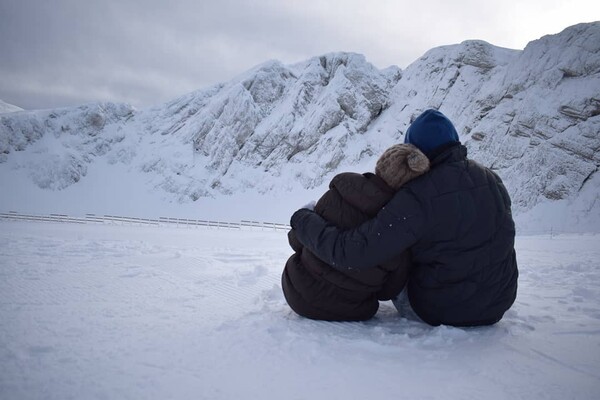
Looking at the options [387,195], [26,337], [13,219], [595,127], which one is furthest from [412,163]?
[595,127]

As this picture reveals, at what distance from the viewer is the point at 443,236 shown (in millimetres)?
2254

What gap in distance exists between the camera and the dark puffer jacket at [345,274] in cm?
233

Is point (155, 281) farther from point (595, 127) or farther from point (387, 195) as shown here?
point (595, 127)

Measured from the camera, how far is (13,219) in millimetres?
21562

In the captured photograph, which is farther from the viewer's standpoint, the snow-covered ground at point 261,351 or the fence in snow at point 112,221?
the fence in snow at point 112,221

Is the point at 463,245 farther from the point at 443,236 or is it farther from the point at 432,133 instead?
the point at 432,133

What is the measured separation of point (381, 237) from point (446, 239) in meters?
0.53

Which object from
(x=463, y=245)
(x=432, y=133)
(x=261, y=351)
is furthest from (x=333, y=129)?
(x=261, y=351)

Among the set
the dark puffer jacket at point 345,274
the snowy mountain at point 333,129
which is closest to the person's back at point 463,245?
the dark puffer jacket at point 345,274

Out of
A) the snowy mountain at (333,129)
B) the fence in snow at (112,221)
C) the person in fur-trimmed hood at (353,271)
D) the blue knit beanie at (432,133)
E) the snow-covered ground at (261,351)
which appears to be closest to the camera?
the snow-covered ground at (261,351)

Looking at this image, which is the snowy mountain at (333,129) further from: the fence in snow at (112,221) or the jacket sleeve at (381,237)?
the jacket sleeve at (381,237)

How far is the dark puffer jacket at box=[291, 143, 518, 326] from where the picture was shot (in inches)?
84.7

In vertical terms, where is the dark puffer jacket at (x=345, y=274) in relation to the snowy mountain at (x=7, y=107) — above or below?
below

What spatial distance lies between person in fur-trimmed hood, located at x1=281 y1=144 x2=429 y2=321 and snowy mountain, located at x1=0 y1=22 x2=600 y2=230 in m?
34.9
